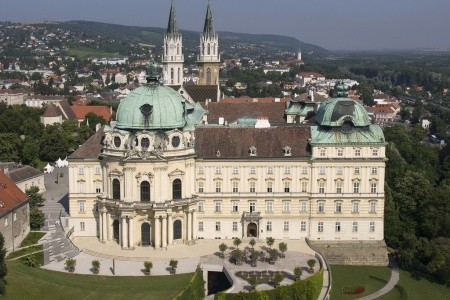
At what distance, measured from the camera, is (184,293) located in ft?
190

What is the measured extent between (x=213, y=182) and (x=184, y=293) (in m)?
20.1

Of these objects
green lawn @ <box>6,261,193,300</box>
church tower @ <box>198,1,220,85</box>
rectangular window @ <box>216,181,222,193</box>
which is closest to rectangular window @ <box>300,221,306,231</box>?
rectangular window @ <box>216,181,222,193</box>

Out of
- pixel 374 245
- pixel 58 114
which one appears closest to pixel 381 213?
pixel 374 245

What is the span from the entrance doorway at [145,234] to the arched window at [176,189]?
469 cm

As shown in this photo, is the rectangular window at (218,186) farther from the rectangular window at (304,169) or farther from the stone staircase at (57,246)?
the stone staircase at (57,246)

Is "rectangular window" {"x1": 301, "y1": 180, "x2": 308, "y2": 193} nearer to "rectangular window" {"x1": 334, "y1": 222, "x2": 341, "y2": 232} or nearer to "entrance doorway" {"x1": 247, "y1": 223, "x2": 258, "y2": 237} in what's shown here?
→ "rectangular window" {"x1": 334, "y1": 222, "x2": 341, "y2": 232}

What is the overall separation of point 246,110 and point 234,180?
41785 mm

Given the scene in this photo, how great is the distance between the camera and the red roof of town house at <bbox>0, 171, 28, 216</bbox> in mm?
69269

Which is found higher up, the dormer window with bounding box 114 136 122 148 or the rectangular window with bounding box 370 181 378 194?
the dormer window with bounding box 114 136 122 148

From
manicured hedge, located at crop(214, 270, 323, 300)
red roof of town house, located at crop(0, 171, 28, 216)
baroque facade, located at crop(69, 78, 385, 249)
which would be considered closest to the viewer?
manicured hedge, located at crop(214, 270, 323, 300)

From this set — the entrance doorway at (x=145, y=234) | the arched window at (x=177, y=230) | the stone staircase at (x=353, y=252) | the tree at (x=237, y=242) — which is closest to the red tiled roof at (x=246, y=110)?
the arched window at (x=177, y=230)

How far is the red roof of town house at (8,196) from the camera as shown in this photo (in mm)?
69269

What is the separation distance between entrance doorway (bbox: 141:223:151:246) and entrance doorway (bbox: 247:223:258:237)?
1203cm

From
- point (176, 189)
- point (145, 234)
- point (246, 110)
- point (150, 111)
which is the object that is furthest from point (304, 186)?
point (246, 110)
